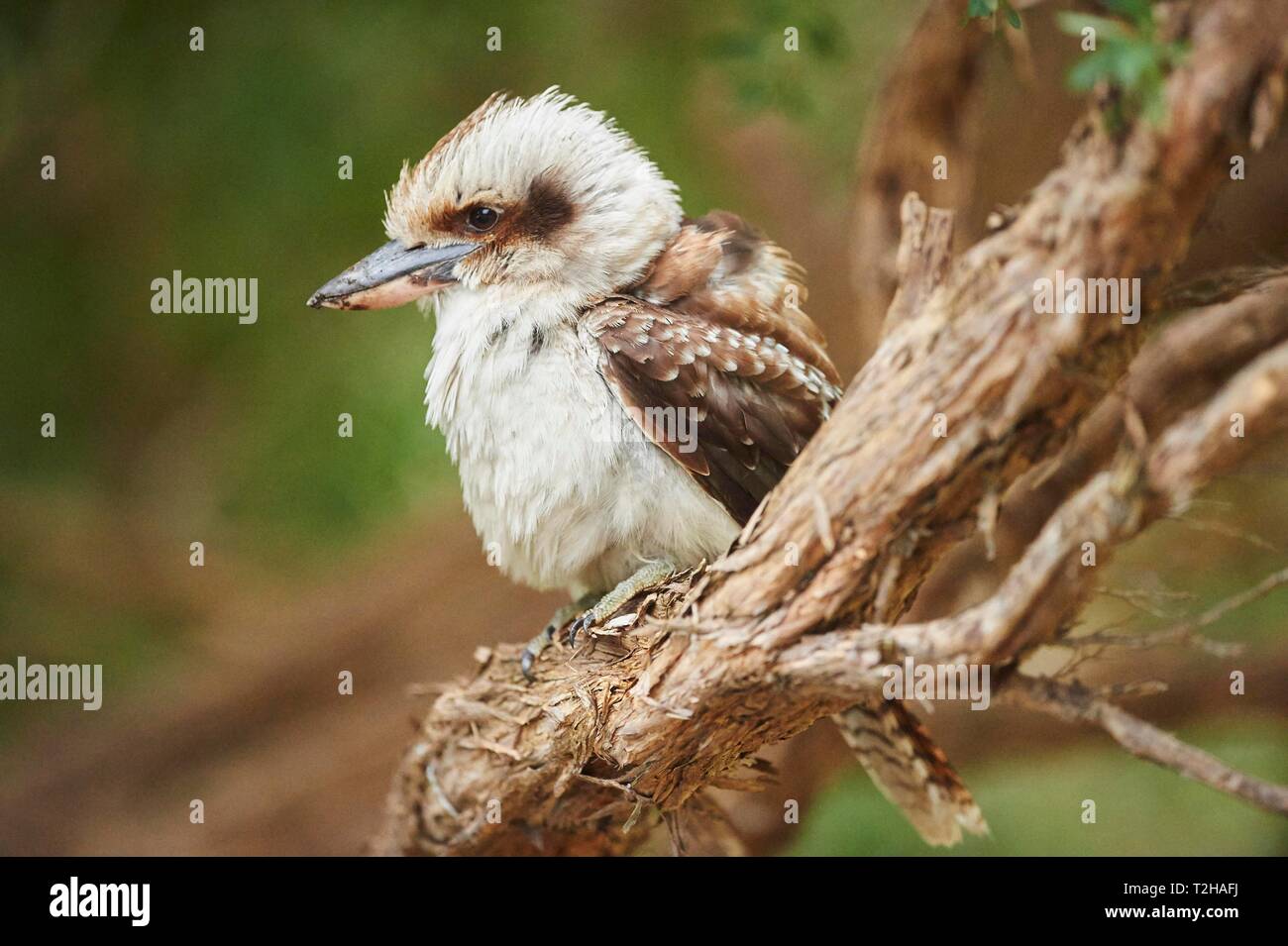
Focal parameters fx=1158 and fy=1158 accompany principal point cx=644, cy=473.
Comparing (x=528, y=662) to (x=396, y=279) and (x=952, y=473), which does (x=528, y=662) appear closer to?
(x=396, y=279)

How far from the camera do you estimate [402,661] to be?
125 inches

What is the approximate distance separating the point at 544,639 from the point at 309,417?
1.31m

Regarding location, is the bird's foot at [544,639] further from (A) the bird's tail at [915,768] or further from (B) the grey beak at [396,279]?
(B) the grey beak at [396,279]

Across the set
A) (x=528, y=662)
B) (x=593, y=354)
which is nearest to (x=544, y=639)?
(x=528, y=662)

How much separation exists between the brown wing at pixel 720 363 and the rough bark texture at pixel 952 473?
21 centimetres

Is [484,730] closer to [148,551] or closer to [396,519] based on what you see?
[396,519]

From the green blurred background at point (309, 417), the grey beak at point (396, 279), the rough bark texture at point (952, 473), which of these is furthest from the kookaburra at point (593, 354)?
the green blurred background at point (309, 417)

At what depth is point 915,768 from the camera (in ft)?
5.74

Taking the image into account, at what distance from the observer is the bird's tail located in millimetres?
1729

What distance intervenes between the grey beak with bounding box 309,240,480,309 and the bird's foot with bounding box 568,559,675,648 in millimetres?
525

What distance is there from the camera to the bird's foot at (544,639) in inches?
72.5

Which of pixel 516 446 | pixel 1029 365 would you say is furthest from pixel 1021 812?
pixel 1029 365

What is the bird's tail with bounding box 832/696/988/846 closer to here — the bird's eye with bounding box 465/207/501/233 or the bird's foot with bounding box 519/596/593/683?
the bird's foot with bounding box 519/596/593/683

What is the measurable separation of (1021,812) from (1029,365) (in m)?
2.56
